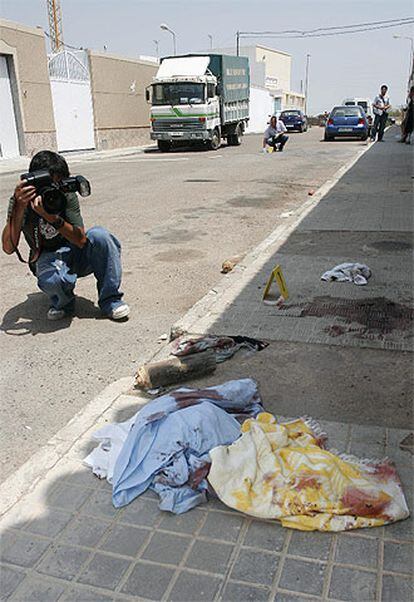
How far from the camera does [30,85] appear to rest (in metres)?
23.2

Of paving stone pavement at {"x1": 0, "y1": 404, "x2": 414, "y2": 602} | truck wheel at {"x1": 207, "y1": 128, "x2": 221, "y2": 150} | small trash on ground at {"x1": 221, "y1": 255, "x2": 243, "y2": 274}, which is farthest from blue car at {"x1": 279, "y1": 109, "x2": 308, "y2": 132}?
paving stone pavement at {"x1": 0, "y1": 404, "x2": 414, "y2": 602}

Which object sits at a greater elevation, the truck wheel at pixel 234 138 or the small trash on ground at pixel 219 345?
the small trash on ground at pixel 219 345

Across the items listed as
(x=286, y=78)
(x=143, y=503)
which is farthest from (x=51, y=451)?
(x=286, y=78)

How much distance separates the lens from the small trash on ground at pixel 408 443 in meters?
2.67

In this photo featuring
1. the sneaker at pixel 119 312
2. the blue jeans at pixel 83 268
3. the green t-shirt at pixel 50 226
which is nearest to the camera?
the green t-shirt at pixel 50 226

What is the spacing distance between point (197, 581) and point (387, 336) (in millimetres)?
2438

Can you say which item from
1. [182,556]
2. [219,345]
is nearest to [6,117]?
[219,345]

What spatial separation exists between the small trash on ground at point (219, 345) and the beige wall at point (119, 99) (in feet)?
85.6

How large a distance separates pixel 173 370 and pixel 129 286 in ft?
7.81

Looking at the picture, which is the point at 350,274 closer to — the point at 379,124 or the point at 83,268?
the point at 83,268

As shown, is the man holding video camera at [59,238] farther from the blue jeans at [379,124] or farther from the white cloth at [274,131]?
the blue jeans at [379,124]

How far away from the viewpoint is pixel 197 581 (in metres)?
1.99

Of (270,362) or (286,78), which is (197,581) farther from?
(286,78)

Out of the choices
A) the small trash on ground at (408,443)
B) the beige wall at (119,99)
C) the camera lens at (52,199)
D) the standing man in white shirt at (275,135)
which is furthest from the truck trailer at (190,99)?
the small trash on ground at (408,443)
